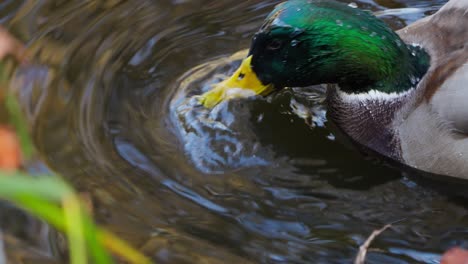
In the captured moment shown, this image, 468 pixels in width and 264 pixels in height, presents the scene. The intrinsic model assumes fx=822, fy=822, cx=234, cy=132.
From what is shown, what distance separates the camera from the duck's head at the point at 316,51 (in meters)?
3.77

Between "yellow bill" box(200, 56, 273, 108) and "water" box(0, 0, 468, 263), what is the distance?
23 cm

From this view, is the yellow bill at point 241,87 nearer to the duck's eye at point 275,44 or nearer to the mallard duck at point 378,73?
the mallard duck at point 378,73

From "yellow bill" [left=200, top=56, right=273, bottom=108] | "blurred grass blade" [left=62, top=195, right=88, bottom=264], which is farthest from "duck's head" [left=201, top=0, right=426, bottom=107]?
"blurred grass blade" [left=62, top=195, right=88, bottom=264]

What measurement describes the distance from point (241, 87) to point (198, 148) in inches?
15.2

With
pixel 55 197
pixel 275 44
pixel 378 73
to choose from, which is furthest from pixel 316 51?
pixel 55 197

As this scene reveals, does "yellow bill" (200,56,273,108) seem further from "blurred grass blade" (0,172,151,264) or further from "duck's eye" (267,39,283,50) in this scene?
"blurred grass blade" (0,172,151,264)

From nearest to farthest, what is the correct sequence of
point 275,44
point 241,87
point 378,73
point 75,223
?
1. point 75,223
2. point 275,44
3. point 241,87
4. point 378,73

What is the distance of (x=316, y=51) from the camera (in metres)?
3.90

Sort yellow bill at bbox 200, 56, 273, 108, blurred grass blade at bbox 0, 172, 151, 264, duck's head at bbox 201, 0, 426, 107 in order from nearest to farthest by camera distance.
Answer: blurred grass blade at bbox 0, 172, 151, 264 < duck's head at bbox 201, 0, 426, 107 < yellow bill at bbox 200, 56, 273, 108

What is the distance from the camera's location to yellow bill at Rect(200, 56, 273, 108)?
3951 millimetres

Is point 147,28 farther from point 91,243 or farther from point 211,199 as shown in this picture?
point 91,243

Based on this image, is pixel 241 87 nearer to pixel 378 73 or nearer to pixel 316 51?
pixel 316 51

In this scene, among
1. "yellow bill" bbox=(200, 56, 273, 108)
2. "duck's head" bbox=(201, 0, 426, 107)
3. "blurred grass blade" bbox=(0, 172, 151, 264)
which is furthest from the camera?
"yellow bill" bbox=(200, 56, 273, 108)

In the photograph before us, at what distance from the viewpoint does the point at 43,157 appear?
3.93 meters
